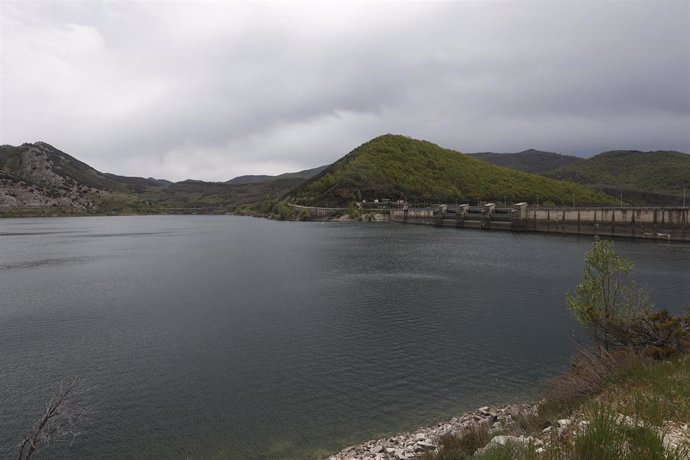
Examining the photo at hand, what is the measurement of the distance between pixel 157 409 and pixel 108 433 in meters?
2.35

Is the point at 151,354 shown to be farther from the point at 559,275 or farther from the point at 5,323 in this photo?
the point at 559,275

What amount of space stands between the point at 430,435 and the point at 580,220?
10955 cm

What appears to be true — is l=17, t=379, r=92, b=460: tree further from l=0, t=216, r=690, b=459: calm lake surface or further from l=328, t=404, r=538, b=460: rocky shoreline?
l=328, t=404, r=538, b=460: rocky shoreline

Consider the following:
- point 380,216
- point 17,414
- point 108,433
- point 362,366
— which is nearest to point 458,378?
point 362,366

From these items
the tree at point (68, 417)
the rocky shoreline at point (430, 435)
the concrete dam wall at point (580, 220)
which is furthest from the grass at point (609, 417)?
the concrete dam wall at point (580, 220)

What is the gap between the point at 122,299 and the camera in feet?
142

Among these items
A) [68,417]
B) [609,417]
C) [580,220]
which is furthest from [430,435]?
[580,220]

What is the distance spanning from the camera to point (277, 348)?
1117 inches

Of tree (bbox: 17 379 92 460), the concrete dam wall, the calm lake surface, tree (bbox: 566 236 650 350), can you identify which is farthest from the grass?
the concrete dam wall

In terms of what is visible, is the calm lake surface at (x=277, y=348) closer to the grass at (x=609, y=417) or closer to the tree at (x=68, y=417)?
the tree at (x=68, y=417)

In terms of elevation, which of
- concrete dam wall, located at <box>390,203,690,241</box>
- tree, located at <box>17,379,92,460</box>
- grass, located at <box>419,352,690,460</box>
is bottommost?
tree, located at <box>17,379,92,460</box>

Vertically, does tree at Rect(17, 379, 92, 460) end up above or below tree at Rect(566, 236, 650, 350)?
below

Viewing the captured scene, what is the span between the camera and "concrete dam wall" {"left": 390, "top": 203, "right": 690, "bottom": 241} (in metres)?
88.8

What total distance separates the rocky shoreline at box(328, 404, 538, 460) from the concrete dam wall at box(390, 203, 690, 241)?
94.6 meters
